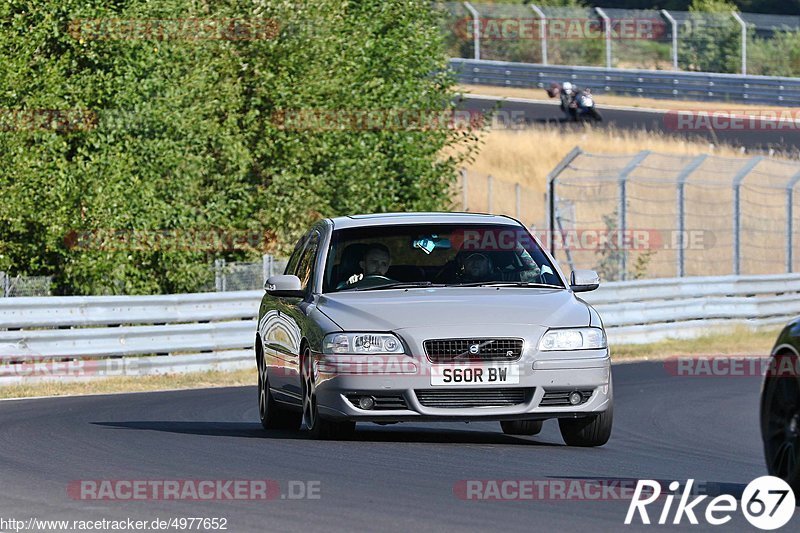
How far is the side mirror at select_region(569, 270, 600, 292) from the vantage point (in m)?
11.7

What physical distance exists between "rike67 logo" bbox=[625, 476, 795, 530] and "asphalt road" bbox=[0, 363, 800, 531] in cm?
9

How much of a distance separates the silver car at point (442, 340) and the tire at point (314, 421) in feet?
0.04

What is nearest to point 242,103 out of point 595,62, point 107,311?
point 107,311

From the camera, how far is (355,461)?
9.96 metres

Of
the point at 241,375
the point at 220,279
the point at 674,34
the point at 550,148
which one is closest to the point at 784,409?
the point at 241,375

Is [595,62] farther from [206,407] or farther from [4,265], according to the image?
[206,407]

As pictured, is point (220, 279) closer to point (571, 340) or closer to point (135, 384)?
point (135, 384)

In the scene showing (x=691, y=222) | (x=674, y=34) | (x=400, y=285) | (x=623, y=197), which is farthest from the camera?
(x=674, y=34)

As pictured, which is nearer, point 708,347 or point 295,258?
point 295,258

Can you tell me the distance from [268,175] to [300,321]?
48.3ft

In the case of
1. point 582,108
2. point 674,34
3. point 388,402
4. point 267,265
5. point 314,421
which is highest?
point 388,402

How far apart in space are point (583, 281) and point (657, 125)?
37.2 meters

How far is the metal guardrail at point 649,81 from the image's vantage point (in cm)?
5041

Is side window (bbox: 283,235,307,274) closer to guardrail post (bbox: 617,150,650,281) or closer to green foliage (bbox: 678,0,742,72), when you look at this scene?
guardrail post (bbox: 617,150,650,281)
